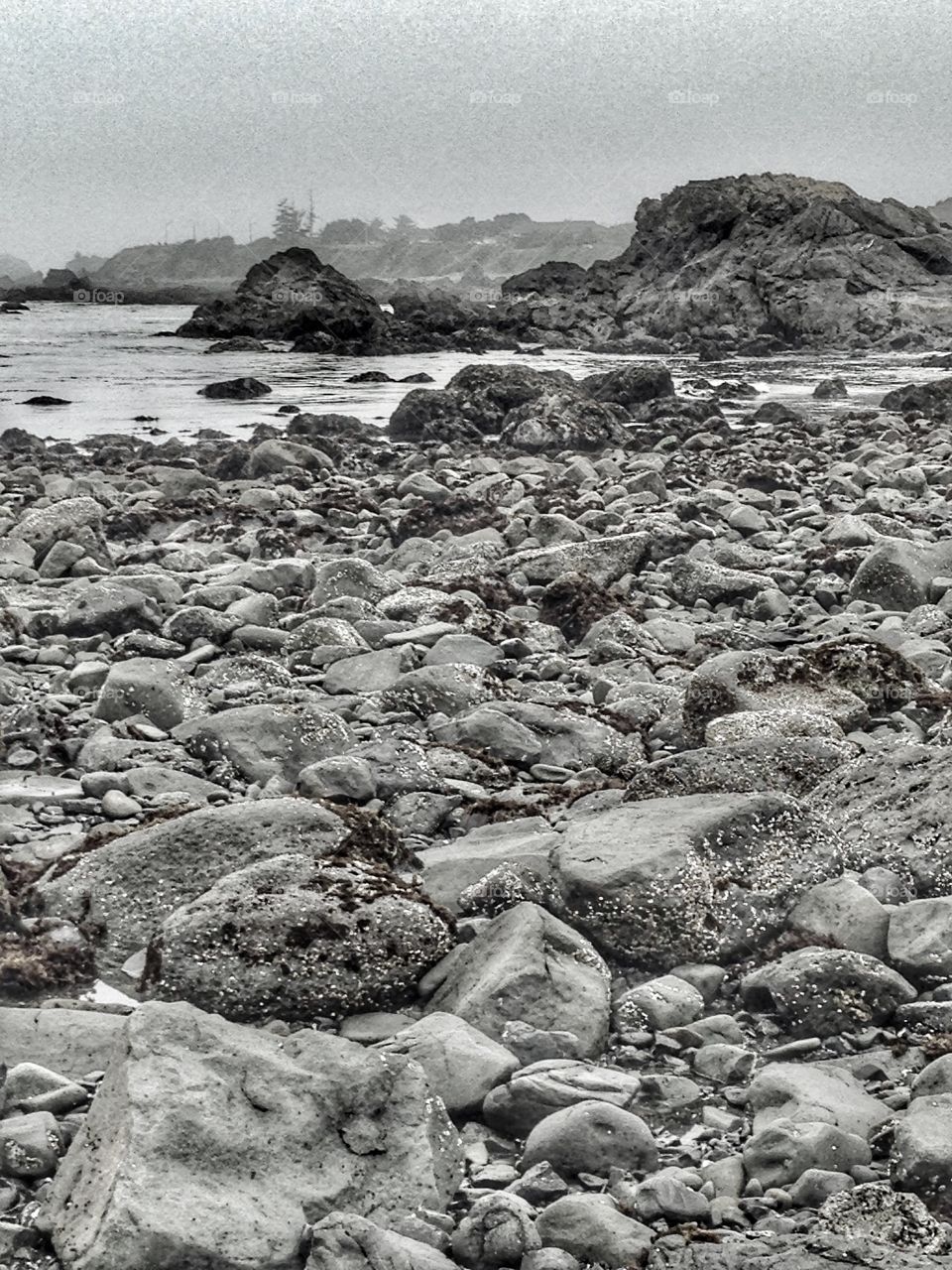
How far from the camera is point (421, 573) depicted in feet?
27.9

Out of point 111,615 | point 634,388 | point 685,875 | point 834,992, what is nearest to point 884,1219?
point 834,992

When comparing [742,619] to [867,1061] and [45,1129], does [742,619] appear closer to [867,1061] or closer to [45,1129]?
[867,1061]

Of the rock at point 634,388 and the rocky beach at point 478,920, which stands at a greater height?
the rock at point 634,388

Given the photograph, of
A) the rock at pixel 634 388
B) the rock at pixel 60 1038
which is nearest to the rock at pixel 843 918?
the rock at pixel 60 1038

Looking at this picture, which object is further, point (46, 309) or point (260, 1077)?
point (46, 309)

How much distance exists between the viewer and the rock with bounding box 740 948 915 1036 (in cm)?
323

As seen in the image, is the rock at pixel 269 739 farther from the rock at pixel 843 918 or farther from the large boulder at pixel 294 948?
the rock at pixel 843 918

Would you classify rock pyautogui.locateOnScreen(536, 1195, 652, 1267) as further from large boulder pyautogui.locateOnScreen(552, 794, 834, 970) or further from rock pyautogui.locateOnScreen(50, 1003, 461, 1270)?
large boulder pyautogui.locateOnScreen(552, 794, 834, 970)

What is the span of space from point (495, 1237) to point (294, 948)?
1107 millimetres

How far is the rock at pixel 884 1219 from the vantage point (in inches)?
92.7

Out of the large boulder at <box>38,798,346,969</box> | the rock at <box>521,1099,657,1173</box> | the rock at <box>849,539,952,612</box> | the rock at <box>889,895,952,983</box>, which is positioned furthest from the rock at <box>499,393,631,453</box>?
the rock at <box>521,1099,657,1173</box>

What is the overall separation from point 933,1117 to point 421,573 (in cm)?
615

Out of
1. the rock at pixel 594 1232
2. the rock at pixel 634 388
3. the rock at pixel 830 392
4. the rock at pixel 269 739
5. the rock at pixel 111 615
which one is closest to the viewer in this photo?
the rock at pixel 594 1232

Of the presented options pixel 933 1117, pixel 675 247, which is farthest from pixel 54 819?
pixel 675 247
